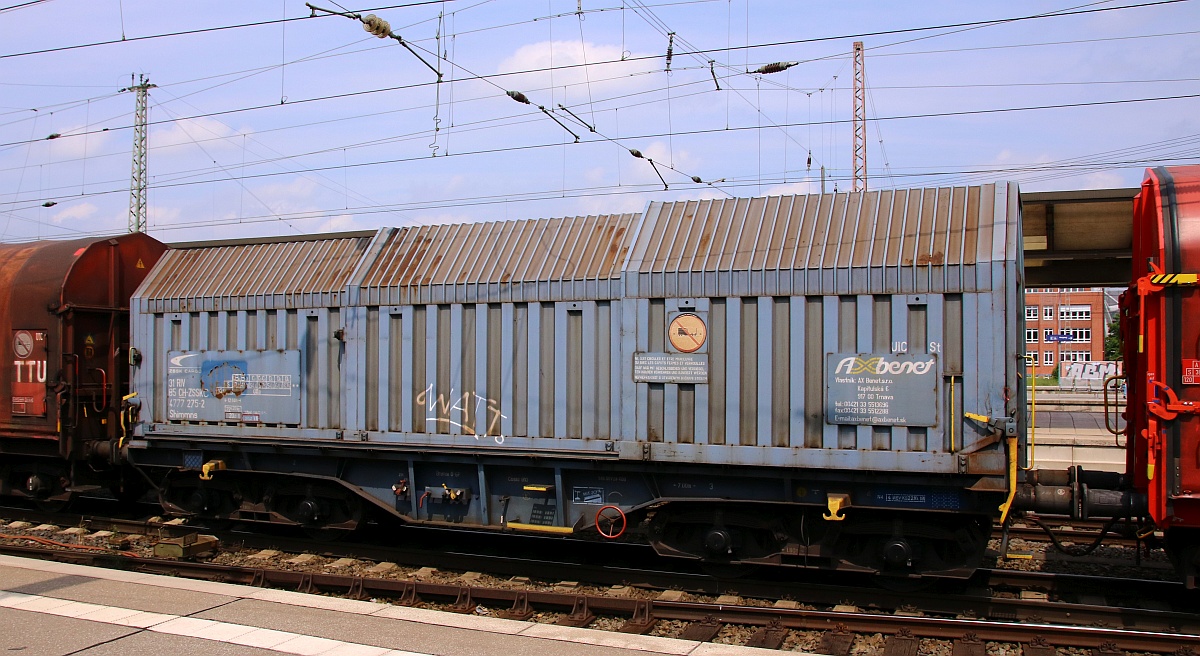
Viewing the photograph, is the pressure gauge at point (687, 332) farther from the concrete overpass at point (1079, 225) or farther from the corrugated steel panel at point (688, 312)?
the concrete overpass at point (1079, 225)

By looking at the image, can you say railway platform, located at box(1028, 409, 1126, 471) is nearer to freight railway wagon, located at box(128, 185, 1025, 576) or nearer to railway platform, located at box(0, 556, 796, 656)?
freight railway wagon, located at box(128, 185, 1025, 576)

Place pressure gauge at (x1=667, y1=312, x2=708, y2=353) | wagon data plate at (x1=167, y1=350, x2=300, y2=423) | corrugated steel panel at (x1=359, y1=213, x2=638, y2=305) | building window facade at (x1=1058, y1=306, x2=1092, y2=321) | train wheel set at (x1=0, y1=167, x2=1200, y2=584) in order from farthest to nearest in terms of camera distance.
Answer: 1. building window facade at (x1=1058, y1=306, x2=1092, y2=321)
2. wagon data plate at (x1=167, y1=350, x2=300, y2=423)
3. corrugated steel panel at (x1=359, y1=213, x2=638, y2=305)
4. pressure gauge at (x1=667, y1=312, x2=708, y2=353)
5. train wheel set at (x1=0, y1=167, x2=1200, y2=584)

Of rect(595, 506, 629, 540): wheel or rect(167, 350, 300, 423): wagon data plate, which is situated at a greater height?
rect(167, 350, 300, 423): wagon data plate

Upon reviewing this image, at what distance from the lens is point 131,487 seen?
14469mm

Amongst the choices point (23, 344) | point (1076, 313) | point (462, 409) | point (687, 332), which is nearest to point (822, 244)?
point (687, 332)

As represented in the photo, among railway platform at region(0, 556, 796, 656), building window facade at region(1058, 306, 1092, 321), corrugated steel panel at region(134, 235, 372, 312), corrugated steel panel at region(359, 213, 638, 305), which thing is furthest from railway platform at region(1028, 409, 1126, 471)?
building window facade at region(1058, 306, 1092, 321)

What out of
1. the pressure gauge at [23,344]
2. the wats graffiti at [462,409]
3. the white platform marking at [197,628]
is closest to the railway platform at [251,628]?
the white platform marking at [197,628]

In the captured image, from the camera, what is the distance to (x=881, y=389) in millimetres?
8539

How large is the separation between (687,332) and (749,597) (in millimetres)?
3058

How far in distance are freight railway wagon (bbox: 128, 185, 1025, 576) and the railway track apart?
1.52 feet

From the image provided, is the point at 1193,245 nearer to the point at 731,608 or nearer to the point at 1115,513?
the point at 1115,513

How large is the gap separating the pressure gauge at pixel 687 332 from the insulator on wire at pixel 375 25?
572cm

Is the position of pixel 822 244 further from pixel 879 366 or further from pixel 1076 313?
pixel 1076 313

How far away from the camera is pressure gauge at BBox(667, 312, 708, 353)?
928cm
